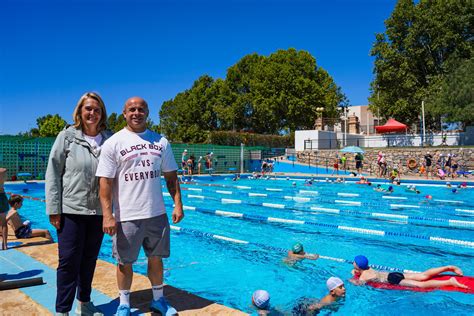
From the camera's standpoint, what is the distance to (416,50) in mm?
32344

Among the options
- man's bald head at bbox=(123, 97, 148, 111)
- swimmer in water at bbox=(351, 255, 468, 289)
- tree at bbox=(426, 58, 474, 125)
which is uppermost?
Result: tree at bbox=(426, 58, 474, 125)

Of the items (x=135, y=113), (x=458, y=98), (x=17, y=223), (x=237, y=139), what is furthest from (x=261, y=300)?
(x=237, y=139)

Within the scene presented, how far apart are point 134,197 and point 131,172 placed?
0.19 m

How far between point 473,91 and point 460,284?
24106 mm

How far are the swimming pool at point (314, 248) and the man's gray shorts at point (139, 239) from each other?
2.01 meters

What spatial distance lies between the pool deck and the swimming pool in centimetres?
133

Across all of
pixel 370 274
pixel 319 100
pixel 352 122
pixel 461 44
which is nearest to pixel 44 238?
pixel 370 274

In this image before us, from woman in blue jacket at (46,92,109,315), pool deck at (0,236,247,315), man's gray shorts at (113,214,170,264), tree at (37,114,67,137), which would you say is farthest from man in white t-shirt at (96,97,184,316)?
tree at (37,114,67,137)

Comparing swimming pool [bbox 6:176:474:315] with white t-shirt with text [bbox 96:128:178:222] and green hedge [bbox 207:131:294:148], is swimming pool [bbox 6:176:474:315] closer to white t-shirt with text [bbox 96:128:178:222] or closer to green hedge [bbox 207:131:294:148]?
white t-shirt with text [bbox 96:128:178:222]

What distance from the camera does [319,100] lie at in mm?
41781

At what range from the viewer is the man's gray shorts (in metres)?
2.85

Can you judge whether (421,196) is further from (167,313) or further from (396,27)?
(396,27)

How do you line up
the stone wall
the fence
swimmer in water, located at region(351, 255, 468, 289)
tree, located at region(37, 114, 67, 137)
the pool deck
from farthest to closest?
tree, located at region(37, 114, 67, 137), the stone wall, the fence, swimmer in water, located at region(351, 255, 468, 289), the pool deck

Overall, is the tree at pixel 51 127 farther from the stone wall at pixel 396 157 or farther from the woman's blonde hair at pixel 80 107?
the woman's blonde hair at pixel 80 107
